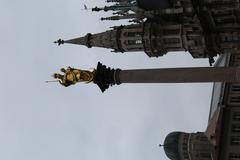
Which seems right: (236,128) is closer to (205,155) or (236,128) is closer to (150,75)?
(205,155)

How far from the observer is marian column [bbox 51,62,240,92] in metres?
47.4

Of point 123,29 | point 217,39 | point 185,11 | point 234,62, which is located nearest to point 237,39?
point 217,39

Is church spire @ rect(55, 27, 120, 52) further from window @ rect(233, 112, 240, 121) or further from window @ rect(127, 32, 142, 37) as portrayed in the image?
window @ rect(233, 112, 240, 121)

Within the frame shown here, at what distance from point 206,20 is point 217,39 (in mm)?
3705

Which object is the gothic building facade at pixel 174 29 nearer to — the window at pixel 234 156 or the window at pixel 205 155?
the window at pixel 234 156

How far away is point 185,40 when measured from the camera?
7738 cm

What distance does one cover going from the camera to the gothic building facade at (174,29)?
72.2 metres

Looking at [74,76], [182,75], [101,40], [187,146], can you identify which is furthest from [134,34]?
[187,146]

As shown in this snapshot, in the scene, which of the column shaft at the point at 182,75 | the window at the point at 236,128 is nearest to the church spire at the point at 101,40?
the window at the point at 236,128

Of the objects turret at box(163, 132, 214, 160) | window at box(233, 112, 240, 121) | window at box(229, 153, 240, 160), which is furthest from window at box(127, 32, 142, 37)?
turret at box(163, 132, 214, 160)

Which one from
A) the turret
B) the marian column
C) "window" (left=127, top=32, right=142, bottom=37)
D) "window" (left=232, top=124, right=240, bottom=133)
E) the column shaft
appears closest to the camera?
the column shaft

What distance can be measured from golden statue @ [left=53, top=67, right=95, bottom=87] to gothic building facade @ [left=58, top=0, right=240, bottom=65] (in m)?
23.4

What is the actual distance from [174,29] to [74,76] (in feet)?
94.3

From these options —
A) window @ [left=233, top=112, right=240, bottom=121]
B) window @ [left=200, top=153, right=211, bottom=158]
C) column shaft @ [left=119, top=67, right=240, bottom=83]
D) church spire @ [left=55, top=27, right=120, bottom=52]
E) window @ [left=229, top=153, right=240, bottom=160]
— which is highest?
church spire @ [left=55, top=27, right=120, bottom=52]
